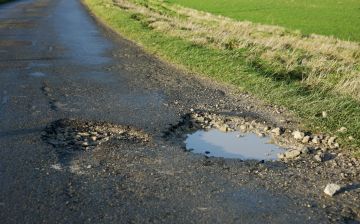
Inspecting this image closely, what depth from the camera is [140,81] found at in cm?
955

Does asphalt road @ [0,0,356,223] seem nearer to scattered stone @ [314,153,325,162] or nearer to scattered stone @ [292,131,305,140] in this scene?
scattered stone @ [314,153,325,162]

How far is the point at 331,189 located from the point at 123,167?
7.68ft

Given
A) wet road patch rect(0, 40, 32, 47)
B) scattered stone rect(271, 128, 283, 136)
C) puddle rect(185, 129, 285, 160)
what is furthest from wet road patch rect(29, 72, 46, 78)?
scattered stone rect(271, 128, 283, 136)

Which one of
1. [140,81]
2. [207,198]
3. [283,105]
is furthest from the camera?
[140,81]

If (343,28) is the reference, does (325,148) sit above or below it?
above

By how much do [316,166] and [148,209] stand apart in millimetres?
2315

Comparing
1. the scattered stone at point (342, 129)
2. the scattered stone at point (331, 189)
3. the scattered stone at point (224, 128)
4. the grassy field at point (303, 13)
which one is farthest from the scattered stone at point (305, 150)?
the grassy field at point (303, 13)

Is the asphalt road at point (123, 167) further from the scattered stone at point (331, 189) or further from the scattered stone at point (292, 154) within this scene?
the scattered stone at point (292, 154)

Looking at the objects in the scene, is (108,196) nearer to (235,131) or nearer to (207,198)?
(207,198)

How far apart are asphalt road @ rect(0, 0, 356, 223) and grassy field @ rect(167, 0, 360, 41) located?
17.8 m

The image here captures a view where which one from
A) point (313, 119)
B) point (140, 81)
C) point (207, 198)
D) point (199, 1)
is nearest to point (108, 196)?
point (207, 198)

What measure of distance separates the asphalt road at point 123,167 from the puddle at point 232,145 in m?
0.33

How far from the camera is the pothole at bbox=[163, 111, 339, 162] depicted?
19.2 ft

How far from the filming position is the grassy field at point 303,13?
90.2 feet
